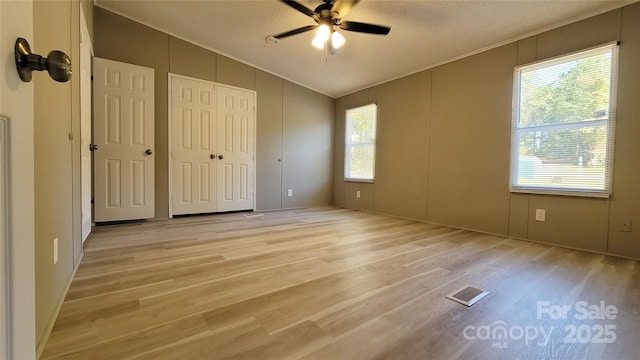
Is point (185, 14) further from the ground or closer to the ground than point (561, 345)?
further from the ground

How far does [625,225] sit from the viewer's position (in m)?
2.58

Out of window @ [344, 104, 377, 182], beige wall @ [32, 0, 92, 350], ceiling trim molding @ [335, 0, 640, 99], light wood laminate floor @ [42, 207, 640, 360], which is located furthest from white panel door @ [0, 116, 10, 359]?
window @ [344, 104, 377, 182]

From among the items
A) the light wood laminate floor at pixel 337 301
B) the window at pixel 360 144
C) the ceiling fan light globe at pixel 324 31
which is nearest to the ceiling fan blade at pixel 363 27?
the ceiling fan light globe at pixel 324 31

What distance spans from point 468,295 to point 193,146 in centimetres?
401

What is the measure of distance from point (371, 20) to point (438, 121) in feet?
5.83

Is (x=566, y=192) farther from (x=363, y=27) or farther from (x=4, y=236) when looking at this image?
(x=4, y=236)

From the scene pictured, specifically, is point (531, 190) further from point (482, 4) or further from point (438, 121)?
point (482, 4)

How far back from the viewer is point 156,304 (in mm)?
1547

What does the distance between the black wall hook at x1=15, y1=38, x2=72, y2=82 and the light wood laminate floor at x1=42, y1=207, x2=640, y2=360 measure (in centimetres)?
111

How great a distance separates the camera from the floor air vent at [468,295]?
5.45ft

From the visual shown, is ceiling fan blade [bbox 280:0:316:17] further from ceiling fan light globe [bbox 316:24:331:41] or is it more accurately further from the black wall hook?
the black wall hook

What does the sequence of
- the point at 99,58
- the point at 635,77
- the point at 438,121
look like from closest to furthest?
1. the point at 635,77
2. the point at 99,58
3. the point at 438,121

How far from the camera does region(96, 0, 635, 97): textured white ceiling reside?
9.12ft

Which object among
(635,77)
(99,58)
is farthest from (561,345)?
(99,58)
